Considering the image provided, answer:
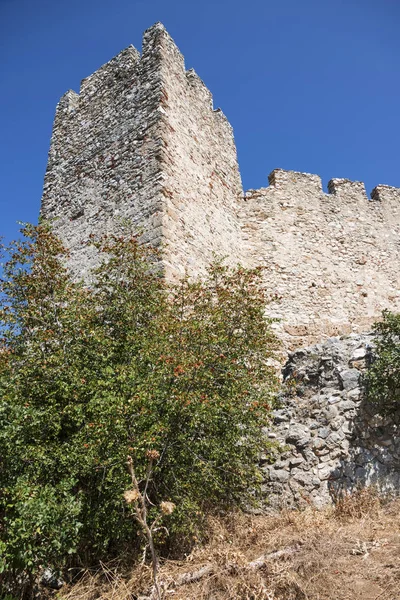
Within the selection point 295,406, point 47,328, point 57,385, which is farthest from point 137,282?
point 295,406

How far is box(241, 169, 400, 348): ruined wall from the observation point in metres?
11.2

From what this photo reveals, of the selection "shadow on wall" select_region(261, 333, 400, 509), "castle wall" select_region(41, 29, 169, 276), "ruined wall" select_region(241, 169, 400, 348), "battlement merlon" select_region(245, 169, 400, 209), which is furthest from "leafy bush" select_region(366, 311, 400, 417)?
"battlement merlon" select_region(245, 169, 400, 209)

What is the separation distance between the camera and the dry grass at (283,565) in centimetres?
424

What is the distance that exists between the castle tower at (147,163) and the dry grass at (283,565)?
419 cm

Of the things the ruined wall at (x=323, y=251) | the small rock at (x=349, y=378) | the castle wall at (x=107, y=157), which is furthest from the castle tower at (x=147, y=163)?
the small rock at (x=349, y=378)

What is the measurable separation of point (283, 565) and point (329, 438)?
268 centimetres

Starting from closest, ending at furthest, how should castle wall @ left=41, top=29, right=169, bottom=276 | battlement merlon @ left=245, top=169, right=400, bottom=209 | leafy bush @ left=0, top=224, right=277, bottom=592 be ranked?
leafy bush @ left=0, top=224, right=277, bottom=592, castle wall @ left=41, top=29, right=169, bottom=276, battlement merlon @ left=245, top=169, right=400, bottom=209

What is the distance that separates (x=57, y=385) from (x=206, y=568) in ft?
8.45

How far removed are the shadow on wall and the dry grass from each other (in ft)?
2.13

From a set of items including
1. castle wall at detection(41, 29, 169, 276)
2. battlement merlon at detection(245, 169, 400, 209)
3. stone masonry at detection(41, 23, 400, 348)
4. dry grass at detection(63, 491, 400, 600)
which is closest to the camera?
dry grass at detection(63, 491, 400, 600)

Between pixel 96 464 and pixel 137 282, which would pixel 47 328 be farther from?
pixel 96 464

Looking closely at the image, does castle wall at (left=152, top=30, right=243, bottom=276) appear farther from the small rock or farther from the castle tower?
the small rock

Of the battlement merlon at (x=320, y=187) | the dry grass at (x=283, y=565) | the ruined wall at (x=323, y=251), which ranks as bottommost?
the dry grass at (x=283, y=565)

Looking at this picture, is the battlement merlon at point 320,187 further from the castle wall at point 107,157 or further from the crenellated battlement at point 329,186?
the castle wall at point 107,157
